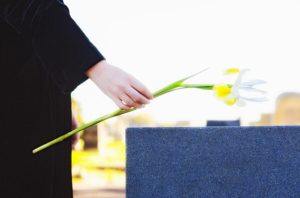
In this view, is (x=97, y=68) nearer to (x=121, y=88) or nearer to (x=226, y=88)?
(x=121, y=88)

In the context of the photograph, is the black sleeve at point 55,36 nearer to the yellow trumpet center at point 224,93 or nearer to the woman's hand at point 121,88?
the woman's hand at point 121,88

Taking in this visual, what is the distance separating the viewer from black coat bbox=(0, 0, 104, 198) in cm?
139

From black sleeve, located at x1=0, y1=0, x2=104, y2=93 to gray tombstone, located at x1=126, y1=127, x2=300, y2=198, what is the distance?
422mm

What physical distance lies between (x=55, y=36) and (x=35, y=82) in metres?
0.16

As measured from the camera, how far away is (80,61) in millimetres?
1387

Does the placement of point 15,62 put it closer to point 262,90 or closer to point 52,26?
point 52,26

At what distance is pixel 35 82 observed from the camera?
147 cm

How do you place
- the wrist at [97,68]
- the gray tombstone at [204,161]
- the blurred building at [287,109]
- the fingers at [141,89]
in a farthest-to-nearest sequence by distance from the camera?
the blurred building at [287,109]
the gray tombstone at [204,161]
the wrist at [97,68]
the fingers at [141,89]

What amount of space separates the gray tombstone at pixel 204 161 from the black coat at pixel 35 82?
32 centimetres

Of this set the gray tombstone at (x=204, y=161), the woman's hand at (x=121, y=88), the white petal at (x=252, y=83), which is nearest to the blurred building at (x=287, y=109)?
the gray tombstone at (x=204, y=161)

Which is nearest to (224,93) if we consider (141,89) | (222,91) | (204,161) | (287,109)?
(222,91)

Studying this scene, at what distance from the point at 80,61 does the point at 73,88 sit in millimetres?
80

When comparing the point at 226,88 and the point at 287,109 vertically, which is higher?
the point at 287,109

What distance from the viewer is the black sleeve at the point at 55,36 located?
138 cm
